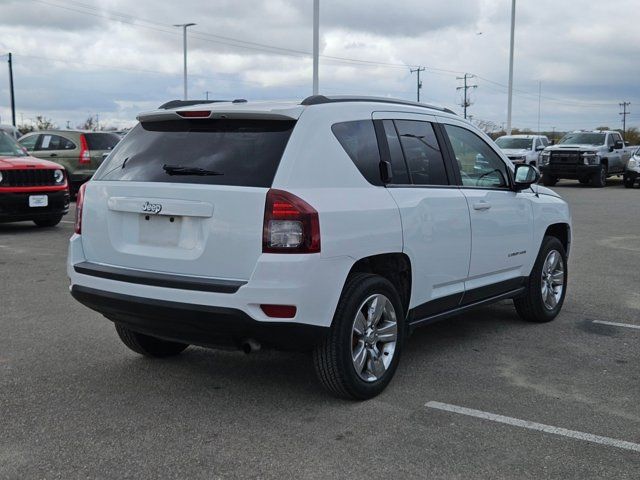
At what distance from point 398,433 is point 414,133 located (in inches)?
83.2

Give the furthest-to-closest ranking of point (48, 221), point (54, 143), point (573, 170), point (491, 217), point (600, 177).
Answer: point (600, 177)
point (573, 170)
point (54, 143)
point (48, 221)
point (491, 217)

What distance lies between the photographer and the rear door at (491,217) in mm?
5457

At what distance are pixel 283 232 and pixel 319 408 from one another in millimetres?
1127

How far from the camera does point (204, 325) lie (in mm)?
4051

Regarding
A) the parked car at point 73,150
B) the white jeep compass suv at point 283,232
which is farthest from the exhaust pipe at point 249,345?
the parked car at point 73,150

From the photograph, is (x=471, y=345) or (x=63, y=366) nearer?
(x=63, y=366)

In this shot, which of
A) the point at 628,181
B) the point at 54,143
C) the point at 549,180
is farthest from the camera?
the point at 549,180

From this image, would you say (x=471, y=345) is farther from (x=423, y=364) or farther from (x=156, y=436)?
(x=156, y=436)

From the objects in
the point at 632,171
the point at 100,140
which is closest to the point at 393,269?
the point at 100,140

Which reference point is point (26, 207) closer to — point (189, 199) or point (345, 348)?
point (189, 199)

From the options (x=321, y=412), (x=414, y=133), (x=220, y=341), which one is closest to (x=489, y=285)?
(x=414, y=133)

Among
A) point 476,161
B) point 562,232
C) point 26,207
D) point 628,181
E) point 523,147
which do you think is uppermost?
point 523,147

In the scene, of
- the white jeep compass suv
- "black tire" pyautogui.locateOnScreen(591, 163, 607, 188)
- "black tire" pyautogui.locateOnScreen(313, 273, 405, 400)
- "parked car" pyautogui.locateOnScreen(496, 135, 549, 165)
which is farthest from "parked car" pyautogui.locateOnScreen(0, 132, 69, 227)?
"black tire" pyautogui.locateOnScreen(591, 163, 607, 188)

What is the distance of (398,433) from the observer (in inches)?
157
